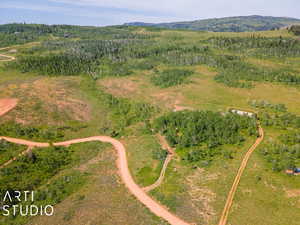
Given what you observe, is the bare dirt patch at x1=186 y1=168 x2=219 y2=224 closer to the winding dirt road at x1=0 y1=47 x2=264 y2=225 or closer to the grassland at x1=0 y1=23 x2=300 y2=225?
the grassland at x1=0 y1=23 x2=300 y2=225

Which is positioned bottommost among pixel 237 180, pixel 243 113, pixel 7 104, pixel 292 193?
pixel 292 193

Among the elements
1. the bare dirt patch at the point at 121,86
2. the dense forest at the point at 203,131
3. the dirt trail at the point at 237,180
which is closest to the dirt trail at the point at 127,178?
the dirt trail at the point at 237,180

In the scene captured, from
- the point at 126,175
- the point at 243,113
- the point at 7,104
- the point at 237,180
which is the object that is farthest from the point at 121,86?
the point at 237,180

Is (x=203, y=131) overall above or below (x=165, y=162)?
above

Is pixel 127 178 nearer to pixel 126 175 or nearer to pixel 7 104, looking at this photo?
pixel 126 175

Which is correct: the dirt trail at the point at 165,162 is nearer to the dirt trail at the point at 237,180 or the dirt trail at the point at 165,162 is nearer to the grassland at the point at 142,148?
the grassland at the point at 142,148

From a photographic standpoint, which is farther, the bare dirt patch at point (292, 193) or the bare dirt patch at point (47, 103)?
the bare dirt patch at point (47, 103)

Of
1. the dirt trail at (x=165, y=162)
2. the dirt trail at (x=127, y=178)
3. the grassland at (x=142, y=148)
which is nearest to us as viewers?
the dirt trail at (x=127, y=178)

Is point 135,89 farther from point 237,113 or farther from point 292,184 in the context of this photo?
point 292,184

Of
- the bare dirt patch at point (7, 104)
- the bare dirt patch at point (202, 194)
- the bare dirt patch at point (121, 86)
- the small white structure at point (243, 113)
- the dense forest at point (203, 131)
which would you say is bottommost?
the bare dirt patch at point (202, 194)
